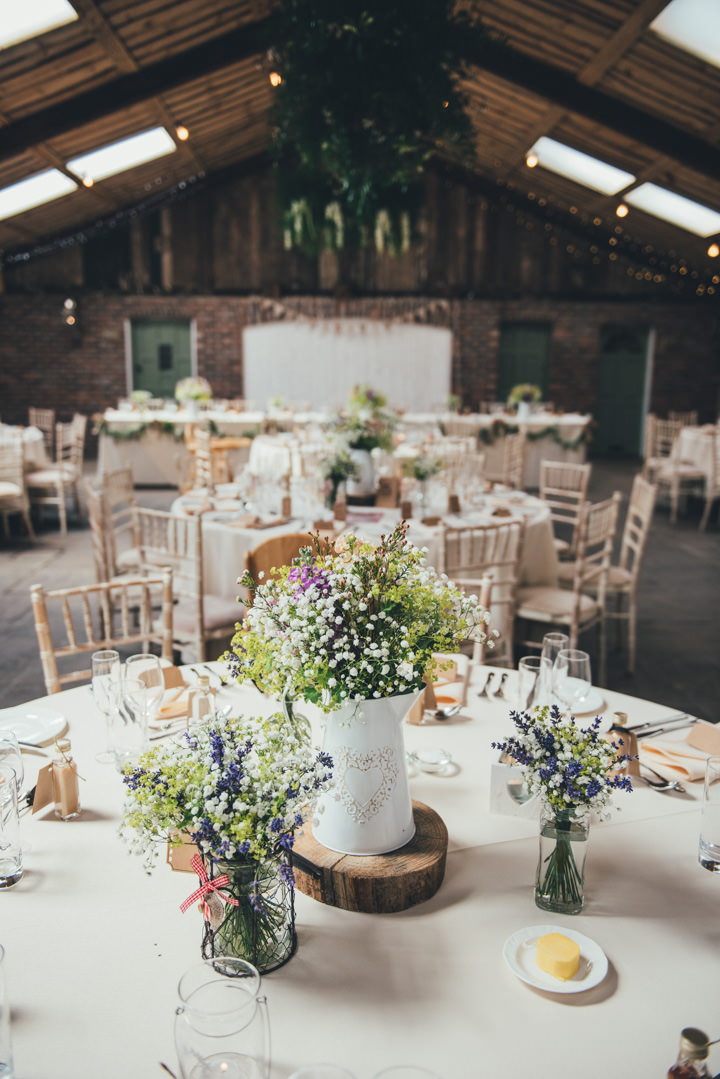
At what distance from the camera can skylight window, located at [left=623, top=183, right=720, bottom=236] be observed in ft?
32.6

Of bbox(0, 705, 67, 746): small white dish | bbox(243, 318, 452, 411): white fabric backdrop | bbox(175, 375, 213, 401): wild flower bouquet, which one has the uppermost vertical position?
bbox(243, 318, 452, 411): white fabric backdrop

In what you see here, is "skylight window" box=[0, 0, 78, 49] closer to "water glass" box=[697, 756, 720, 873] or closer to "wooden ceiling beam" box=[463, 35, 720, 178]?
"wooden ceiling beam" box=[463, 35, 720, 178]

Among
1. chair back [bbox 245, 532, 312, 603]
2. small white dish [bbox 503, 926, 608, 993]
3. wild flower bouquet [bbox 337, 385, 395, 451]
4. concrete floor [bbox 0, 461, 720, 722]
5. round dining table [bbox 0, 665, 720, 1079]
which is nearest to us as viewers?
round dining table [bbox 0, 665, 720, 1079]

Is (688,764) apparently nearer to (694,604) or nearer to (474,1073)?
(474,1073)

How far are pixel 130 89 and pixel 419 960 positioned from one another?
8.25 meters

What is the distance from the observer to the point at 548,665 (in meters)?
1.98

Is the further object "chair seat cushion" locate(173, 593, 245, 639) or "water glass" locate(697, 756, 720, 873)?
"chair seat cushion" locate(173, 593, 245, 639)

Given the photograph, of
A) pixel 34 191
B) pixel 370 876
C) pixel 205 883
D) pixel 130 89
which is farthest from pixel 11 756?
pixel 34 191

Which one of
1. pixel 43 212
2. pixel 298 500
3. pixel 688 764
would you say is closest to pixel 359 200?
pixel 298 500

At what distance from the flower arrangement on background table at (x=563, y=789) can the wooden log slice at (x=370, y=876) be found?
7.8 inches

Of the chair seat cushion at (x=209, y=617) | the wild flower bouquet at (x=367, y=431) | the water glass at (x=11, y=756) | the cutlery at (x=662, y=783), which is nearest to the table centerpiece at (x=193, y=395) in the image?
the wild flower bouquet at (x=367, y=431)

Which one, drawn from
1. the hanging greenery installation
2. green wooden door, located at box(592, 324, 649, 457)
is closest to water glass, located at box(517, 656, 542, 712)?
the hanging greenery installation

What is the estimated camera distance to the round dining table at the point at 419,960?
3.65 feet

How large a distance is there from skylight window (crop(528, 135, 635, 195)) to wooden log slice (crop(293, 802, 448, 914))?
9.91 metres
